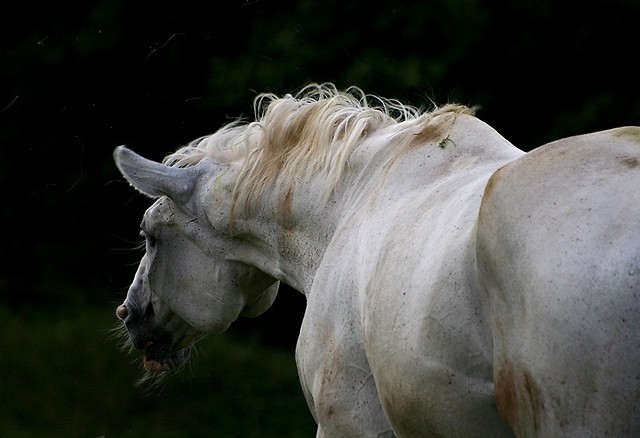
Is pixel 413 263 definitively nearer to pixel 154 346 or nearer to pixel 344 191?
pixel 344 191

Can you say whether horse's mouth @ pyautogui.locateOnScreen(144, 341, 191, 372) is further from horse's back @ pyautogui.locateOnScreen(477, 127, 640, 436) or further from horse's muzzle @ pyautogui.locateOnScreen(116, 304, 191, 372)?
horse's back @ pyautogui.locateOnScreen(477, 127, 640, 436)

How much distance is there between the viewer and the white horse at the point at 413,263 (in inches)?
79.6

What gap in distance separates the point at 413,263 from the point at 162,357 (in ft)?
6.11

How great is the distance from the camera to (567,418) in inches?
81.0

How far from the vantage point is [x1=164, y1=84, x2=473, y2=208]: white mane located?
11.0ft

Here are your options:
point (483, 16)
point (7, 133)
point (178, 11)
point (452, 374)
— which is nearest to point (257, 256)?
point (452, 374)

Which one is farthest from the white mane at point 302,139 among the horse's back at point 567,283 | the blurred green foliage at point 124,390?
the blurred green foliage at point 124,390

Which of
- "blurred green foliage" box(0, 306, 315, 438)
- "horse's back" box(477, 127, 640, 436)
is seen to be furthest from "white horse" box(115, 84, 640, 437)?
"blurred green foliage" box(0, 306, 315, 438)

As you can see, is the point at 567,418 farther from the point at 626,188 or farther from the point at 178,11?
the point at 178,11

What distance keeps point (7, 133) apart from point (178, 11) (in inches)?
71.0

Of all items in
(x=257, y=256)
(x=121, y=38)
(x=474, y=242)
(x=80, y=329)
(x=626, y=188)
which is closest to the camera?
(x=626, y=188)

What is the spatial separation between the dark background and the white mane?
367cm

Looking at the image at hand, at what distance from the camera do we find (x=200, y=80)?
28.9 ft

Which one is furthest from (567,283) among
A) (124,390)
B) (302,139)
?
(124,390)
